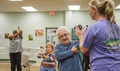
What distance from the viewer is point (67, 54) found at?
2.13 metres

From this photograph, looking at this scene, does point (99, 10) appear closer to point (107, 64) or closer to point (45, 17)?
point (107, 64)

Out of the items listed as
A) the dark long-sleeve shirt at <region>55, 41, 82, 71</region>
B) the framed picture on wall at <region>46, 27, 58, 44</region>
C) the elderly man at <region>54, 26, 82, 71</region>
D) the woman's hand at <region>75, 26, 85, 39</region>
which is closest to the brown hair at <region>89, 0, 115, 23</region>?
the woman's hand at <region>75, 26, 85, 39</region>

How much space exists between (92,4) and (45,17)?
33.9 feet

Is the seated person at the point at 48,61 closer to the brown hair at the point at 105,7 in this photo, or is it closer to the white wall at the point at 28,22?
the brown hair at the point at 105,7

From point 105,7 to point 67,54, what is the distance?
2.47 feet

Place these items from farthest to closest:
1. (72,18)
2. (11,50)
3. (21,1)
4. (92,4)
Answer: (72,18) → (21,1) → (11,50) → (92,4)

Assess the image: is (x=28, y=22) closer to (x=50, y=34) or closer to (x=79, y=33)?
(x=50, y=34)

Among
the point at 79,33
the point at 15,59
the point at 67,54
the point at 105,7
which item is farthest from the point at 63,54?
the point at 15,59

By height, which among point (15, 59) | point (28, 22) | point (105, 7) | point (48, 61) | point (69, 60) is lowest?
point (15, 59)

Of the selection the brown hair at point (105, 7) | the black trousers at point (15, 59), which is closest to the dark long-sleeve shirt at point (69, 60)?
the brown hair at point (105, 7)

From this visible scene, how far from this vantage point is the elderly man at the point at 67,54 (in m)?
2.14

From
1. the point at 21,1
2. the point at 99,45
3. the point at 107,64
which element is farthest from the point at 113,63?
the point at 21,1

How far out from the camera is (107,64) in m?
1.52

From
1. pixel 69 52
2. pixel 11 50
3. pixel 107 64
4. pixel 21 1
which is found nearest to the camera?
pixel 107 64
